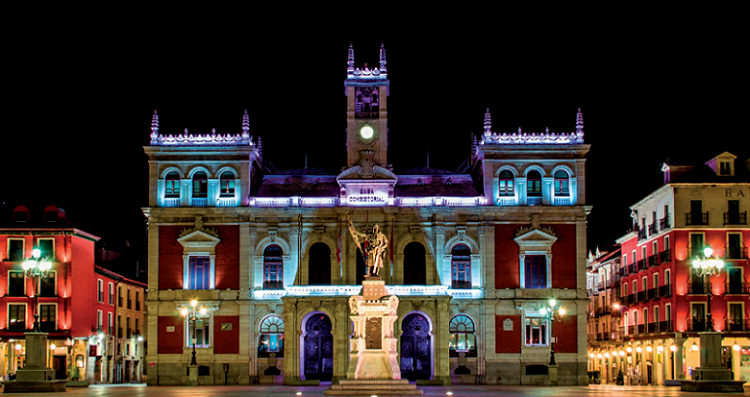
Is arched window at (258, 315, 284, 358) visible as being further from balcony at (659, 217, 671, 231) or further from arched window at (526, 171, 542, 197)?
balcony at (659, 217, 671, 231)

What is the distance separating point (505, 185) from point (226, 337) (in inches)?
776

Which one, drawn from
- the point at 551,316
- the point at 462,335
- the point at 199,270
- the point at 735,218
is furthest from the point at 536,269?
the point at 199,270

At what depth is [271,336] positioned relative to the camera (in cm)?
6028

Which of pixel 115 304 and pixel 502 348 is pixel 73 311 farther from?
pixel 502 348

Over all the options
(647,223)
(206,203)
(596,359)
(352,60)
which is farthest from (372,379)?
(596,359)

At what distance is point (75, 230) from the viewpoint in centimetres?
6575

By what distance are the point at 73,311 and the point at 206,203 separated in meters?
12.7

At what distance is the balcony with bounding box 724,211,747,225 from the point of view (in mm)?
61875

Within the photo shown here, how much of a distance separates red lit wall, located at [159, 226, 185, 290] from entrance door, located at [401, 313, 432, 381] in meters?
14.3

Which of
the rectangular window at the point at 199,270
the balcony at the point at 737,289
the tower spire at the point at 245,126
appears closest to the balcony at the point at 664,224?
the balcony at the point at 737,289

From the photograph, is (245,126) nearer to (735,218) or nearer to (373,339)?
(373,339)

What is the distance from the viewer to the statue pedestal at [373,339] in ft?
138

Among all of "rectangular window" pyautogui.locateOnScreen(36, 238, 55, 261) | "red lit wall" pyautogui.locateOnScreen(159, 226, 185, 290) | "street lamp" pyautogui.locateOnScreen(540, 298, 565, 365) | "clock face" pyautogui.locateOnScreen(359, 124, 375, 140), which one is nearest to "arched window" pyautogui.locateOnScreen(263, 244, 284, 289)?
"red lit wall" pyautogui.locateOnScreen(159, 226, 185, 290)

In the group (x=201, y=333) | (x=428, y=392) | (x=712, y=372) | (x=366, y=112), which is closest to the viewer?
(x=712, y=372)
